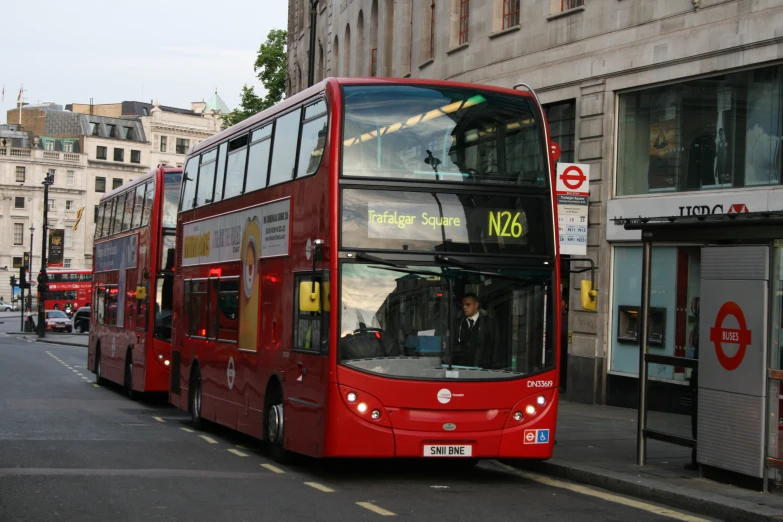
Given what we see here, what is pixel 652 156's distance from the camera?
2070 cm

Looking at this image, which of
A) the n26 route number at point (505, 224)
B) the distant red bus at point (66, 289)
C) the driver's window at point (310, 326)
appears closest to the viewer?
the driver's window at point (310, 326)

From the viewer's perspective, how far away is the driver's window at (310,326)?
481 inches

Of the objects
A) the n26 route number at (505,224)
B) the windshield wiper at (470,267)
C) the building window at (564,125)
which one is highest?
the building window at (564,125)

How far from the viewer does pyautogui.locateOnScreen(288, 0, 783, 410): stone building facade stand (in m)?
18.0

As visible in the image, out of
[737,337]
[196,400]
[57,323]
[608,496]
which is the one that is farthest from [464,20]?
[57,323]

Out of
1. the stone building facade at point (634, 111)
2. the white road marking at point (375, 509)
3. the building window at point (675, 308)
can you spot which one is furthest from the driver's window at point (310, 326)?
the stone building facade at point (634, 111)

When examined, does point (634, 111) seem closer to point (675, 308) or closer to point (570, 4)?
point (570, 4)

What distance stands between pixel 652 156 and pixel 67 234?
116147mm

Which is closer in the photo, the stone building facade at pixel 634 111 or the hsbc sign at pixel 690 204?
the hsbc sign at pixel 690 204

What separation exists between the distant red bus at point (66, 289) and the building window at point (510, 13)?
68.5 meters

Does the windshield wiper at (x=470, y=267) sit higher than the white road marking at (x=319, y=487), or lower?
higher

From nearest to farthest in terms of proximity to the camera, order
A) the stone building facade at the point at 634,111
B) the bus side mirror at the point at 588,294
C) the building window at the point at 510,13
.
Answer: the bus side mirror at the point at 588,294
the stone building facade at the point at 634,111
the building window at the point at 510,13

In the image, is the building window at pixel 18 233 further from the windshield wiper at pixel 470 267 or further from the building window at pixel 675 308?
the windshield wiper at pixel 470 267

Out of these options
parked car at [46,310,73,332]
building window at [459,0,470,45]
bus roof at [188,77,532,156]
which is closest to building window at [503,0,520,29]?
building window at [459,0,470,45]
